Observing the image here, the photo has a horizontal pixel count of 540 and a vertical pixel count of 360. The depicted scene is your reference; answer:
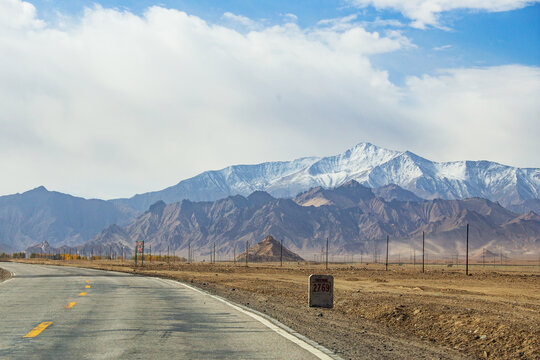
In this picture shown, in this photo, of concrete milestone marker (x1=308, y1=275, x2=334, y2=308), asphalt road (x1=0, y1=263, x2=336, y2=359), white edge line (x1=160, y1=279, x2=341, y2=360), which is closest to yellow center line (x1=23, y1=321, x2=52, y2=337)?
asphalt road (x1=0, y1=263, x2=336, y2=359)

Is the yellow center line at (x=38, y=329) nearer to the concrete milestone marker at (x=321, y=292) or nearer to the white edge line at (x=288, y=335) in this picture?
the white edge line at (x=288, y=335)

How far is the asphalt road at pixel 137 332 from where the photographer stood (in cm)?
1041

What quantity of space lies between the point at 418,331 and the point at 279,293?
43.9 ft

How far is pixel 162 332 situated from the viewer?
12.8 meters

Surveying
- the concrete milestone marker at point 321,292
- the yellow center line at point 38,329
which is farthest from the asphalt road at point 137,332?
the concrete milestone marker at point 321,292

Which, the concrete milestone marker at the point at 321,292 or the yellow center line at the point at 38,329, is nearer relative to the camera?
the yellow center line at the point at 38,329

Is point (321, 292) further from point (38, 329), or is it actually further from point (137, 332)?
point (38, 329)

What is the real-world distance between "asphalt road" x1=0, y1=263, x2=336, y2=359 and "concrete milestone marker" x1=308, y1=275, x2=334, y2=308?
2903 millimetres

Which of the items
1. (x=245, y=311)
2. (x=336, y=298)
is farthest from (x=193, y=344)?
(x=336, y=298)

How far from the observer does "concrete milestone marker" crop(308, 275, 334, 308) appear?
830 inches

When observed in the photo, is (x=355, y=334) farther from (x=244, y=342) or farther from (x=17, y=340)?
(x=17, y=340)

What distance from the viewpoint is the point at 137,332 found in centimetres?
1277

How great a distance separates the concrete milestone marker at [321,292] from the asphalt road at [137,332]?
290cm

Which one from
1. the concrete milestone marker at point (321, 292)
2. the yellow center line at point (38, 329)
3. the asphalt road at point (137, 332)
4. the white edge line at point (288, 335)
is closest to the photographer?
the asphalt road at point (137, 332)
